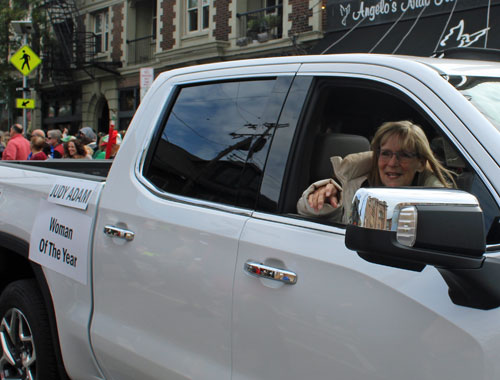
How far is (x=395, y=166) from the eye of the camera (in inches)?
91.4

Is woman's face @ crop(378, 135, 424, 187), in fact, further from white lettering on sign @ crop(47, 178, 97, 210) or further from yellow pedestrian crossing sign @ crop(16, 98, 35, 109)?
yellow pedestrian crossing sign @ crop(16, 98, 35, 109)

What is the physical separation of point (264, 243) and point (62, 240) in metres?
1.42

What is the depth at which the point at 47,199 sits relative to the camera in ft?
10.5

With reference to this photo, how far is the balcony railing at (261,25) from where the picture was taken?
17125mm

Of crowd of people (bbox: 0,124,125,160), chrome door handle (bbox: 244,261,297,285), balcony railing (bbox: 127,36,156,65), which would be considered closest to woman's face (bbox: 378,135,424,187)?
chrome door handle (bbox: 244,261,297,285)

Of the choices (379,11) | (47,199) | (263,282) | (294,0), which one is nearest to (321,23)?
(294,0)

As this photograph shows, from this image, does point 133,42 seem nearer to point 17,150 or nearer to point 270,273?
point 17,150

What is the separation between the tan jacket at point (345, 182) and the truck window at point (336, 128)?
2.3 inches

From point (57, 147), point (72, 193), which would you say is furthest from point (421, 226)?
point (57, 147)

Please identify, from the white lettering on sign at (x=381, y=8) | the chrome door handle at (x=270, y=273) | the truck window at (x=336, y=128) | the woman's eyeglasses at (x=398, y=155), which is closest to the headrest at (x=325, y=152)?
the truck window at (x=336, y=128)

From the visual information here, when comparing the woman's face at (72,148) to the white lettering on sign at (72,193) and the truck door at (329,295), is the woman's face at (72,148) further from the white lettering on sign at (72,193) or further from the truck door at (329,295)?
the truck door at (329,295)

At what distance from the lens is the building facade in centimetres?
1697

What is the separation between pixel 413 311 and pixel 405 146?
2.79ft

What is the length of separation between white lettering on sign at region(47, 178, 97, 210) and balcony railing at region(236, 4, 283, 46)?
1465 cm
